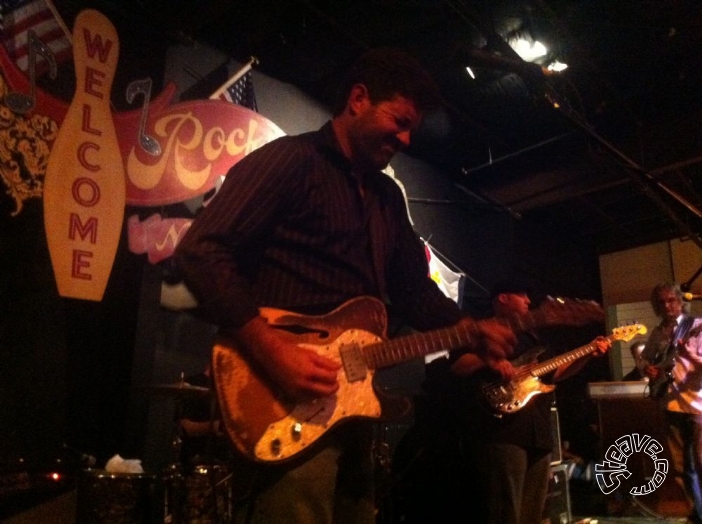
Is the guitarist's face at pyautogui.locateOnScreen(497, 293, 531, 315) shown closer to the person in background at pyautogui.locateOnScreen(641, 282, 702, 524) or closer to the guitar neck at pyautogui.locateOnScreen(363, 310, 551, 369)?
the person in background at pyautogui.locateOnScreen(641, 282, 702, 524)

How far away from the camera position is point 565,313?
2.28m

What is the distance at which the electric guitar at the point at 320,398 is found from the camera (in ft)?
4.92

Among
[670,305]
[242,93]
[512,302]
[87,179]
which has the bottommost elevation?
[512,302]

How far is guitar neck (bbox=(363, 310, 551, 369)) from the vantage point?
69.9 inches

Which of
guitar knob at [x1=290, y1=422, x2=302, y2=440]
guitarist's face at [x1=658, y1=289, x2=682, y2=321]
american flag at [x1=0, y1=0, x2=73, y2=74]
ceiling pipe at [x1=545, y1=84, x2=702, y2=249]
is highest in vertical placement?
american flag at [x1=0, y1=0, x2=73, y2=74]

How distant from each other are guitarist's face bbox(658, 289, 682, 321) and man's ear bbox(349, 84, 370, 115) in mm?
5609

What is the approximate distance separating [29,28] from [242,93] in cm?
192

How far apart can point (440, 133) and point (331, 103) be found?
1994 millimetres

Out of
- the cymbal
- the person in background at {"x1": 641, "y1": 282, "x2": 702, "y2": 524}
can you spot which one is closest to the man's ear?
the cymbal

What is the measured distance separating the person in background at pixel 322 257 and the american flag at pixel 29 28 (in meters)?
3.27

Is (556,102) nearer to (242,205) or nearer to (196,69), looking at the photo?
(242,205)

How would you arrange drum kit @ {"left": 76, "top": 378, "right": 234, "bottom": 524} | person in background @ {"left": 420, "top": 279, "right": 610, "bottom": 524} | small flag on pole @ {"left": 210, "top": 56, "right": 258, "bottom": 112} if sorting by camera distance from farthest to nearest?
small flag on pole @ {"left": 210, "top": 56, "right": 258, "bottom": 112}, person in background @ {"left": 420, "top": 279, "right": 610, "bottom": 524}, drum kit @ {"left": 76, "top": 378, "right": 234, "bottom": 524}

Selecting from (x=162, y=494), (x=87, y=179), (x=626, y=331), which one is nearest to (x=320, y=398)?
(x=162, y=494)

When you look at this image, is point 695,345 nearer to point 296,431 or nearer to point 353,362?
point 353,362
